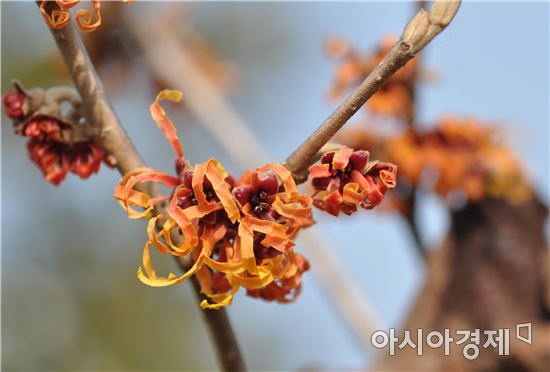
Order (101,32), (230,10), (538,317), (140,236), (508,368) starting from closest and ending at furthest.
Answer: (508,368) < (538,317) < (101,32) < (140,236) < (230,10)

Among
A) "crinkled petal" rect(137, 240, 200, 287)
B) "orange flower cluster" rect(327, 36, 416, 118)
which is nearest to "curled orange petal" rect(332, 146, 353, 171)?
"crinkled petal" rect(137, 240, 200, 287)

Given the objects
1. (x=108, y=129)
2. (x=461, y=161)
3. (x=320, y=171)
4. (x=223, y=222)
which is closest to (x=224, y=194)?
(x=223, y=222)

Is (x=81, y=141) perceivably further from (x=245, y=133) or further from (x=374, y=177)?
(x=245, y=133)

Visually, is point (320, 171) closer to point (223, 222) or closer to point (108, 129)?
point (223, 222)

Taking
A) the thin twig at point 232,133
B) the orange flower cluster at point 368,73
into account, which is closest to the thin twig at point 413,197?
the orange flower cluster at point 368,73

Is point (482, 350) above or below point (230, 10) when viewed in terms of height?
below

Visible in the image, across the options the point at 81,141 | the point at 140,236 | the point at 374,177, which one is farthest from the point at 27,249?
the point at 374,177

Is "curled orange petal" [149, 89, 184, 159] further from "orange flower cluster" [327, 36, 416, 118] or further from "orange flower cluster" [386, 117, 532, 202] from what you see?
"orange flower cluster" [386, 117, 532, 202]

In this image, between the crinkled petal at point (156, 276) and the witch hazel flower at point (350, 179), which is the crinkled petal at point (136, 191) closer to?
the crinkled petal at point (156, 276)
